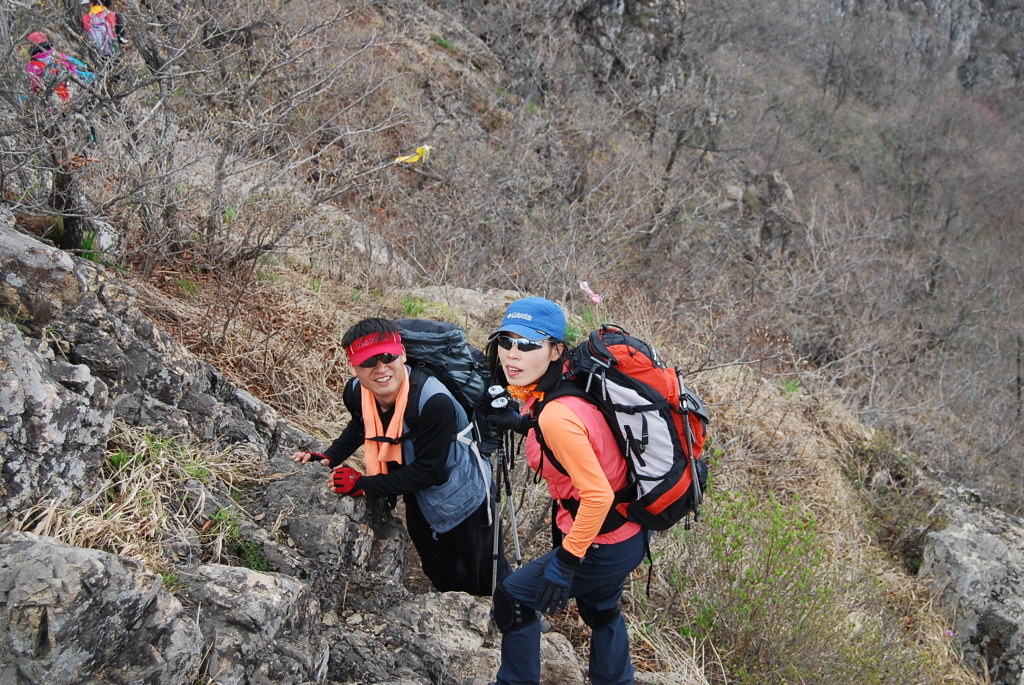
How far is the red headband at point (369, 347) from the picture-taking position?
9.45ft

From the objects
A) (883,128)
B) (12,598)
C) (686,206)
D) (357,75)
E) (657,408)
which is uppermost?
(657,408)

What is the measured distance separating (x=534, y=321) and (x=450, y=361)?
68 cm

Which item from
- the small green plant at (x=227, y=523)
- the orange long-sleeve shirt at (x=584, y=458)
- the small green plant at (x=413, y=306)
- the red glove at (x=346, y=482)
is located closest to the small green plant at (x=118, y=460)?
the small green plant at (x=227, y=523)

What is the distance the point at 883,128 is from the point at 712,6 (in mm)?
15085

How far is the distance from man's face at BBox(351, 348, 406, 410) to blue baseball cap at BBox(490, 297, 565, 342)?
0.53 metres

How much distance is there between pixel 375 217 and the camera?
9031mm

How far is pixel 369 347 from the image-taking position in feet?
9.45

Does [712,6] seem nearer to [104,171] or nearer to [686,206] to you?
[686,206]

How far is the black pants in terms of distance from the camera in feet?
11.0

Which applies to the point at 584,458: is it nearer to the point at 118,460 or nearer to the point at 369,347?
the point at 369,347

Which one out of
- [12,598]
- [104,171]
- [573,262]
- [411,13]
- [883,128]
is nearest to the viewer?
[12,598]

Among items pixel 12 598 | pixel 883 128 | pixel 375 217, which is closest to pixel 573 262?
pixel 375 217

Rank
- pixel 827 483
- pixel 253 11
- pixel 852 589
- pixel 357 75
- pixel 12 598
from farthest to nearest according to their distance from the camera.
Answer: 1. pixel 357 75
2. pixel 253 11
3. pixel 827 483
4. pixel 852 589
5. pixel 12 598

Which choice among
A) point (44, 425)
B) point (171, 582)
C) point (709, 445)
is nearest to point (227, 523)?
point (171, 582)
